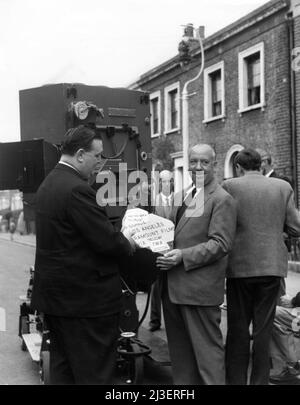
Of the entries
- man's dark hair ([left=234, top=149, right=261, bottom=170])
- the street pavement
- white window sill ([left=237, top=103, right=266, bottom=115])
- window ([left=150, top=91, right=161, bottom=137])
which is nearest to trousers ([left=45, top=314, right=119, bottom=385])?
the street pavement

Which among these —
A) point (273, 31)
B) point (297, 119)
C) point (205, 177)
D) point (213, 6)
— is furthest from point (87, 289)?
point (273, 31)

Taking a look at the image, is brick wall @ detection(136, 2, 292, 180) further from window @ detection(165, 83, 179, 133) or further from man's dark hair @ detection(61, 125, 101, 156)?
man's dark hair @ detection(61, 125, 101, 156)

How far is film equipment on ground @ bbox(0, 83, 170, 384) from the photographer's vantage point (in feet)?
15.9

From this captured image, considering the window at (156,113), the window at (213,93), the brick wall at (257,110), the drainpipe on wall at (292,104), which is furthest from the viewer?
the window at (156,113)

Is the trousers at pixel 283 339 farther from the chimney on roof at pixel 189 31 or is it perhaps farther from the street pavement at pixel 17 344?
the chimney on roof at pixel 189 31

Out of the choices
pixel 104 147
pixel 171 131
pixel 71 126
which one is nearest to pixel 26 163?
pixel 71 126

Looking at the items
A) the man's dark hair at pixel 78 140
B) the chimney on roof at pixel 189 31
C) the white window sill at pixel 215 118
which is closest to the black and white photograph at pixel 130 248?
the man's dark hair at pixel 78 140

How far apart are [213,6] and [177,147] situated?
15664mm

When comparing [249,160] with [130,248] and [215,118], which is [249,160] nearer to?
[130,248]

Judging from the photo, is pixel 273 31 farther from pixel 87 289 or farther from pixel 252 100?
pixel 87 289

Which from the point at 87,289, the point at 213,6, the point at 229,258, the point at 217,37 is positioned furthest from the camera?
the point at 217,37

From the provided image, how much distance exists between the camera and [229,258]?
14.4ft

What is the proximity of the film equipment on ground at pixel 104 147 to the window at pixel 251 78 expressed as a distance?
464 inches

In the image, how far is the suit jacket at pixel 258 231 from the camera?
4.32 m
